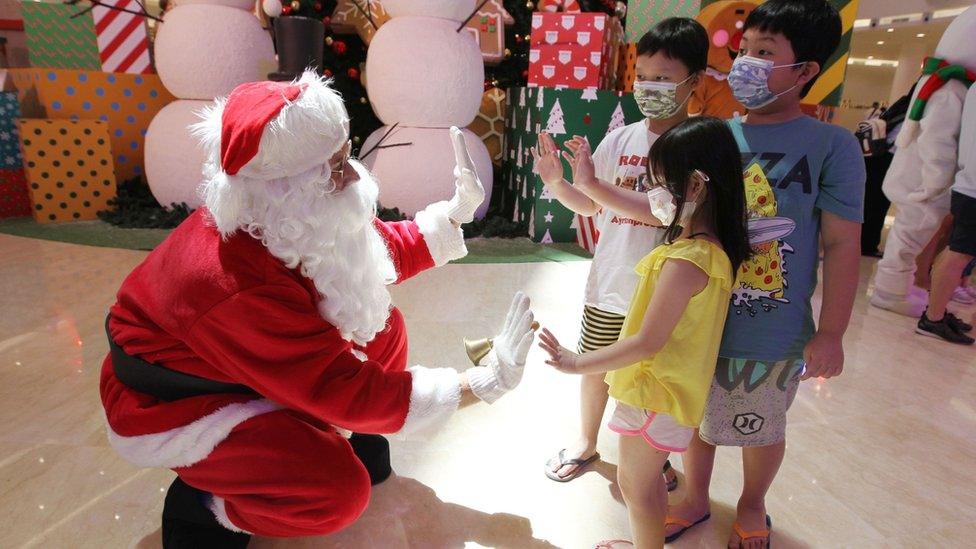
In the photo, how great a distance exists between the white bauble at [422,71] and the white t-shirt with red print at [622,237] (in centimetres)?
266

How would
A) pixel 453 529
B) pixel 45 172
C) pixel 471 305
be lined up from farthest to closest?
1. pixel 45 172
2. pixel 471 305
3. pixel 453 529

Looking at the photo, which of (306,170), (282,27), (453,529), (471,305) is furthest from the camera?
(282,27)

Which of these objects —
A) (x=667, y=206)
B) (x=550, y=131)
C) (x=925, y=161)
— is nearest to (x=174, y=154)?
(x=550, y=131)

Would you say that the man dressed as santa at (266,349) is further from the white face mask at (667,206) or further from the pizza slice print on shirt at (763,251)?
the pizza slice print on shirt at (763,251)

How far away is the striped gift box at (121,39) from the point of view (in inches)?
187

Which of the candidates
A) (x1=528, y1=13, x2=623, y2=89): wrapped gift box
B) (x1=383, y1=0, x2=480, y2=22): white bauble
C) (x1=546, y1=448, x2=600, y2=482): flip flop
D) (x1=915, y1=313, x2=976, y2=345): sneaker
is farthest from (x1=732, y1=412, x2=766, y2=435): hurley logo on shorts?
(x1=383, y1=0, x2=480, y2=22): white bauble

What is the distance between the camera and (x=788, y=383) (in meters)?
1.38

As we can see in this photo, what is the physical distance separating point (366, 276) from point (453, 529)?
27.2 inches

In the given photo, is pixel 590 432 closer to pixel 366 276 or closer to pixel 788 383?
pixel 788 383

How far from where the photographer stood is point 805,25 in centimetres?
126

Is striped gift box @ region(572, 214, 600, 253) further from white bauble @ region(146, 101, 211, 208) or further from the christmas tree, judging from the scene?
white bauble @ region(146, 101, 211, 208)

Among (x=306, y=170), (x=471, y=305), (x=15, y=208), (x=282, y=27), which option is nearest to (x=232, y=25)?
(x=282, y=27)

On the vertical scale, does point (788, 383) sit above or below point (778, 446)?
above

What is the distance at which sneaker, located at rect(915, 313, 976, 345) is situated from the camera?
3.03 m
